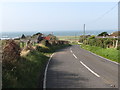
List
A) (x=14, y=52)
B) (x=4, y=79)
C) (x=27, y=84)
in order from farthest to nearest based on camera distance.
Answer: (x=14, y=52), (x=27, y=84), (x=4, y=79)

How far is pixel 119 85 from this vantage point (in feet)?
29.7

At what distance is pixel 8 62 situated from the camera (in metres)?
9.74

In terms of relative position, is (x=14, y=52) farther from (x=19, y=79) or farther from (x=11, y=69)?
(x=19, y=79)

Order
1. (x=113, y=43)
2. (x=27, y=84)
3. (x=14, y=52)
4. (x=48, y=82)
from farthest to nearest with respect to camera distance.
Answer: (x=113, y=43)
(x=14, y=52)
(x=48, y=82)
(x=27, y=84)

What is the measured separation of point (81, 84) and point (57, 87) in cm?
135

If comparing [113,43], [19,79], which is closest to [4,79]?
[19,79]

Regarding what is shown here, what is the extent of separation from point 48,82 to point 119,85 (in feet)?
12.3

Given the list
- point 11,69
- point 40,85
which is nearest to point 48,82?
point 40,85

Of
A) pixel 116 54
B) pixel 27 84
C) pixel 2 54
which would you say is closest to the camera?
pixel 27 84

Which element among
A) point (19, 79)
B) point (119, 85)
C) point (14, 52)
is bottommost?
point (119, 85)

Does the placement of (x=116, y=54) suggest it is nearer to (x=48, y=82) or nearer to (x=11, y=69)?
(x=48, y=82)

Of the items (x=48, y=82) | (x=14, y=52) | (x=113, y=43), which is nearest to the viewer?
(x=48, y=82)

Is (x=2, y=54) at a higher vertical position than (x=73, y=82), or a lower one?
higher

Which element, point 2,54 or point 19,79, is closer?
point 19,79
